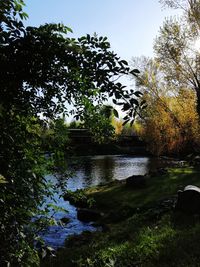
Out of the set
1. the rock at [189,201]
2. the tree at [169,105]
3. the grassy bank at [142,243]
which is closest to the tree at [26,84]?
the grassy bank at [142,243]

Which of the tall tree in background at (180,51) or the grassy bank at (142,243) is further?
the tall tree in background at (180,51)

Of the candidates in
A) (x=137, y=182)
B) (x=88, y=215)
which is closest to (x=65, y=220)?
(x=88, y=215)

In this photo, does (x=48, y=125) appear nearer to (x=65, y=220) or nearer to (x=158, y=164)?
(x=65, y=220)

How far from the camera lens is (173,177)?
23.6m

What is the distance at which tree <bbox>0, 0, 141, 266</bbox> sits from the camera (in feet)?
12.4

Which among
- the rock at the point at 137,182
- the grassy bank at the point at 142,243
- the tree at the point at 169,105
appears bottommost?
the grassy bank at the point at 142,243

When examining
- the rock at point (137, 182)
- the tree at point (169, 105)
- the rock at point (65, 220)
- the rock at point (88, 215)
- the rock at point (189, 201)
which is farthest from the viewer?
the tree at point (169, 105)

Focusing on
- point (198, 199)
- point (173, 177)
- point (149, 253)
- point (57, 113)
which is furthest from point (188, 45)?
point (57, 113)

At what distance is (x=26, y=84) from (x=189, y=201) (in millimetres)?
10732

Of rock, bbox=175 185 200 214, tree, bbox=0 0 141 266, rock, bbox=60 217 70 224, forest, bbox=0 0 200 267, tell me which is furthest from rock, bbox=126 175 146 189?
tree, bbox=0 0 141 266

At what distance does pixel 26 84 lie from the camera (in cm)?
445

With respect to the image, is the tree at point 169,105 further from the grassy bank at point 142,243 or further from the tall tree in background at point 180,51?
the grassy bank at point 142,243

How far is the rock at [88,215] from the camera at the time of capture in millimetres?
18945

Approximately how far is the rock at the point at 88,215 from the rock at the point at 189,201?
6.23m
